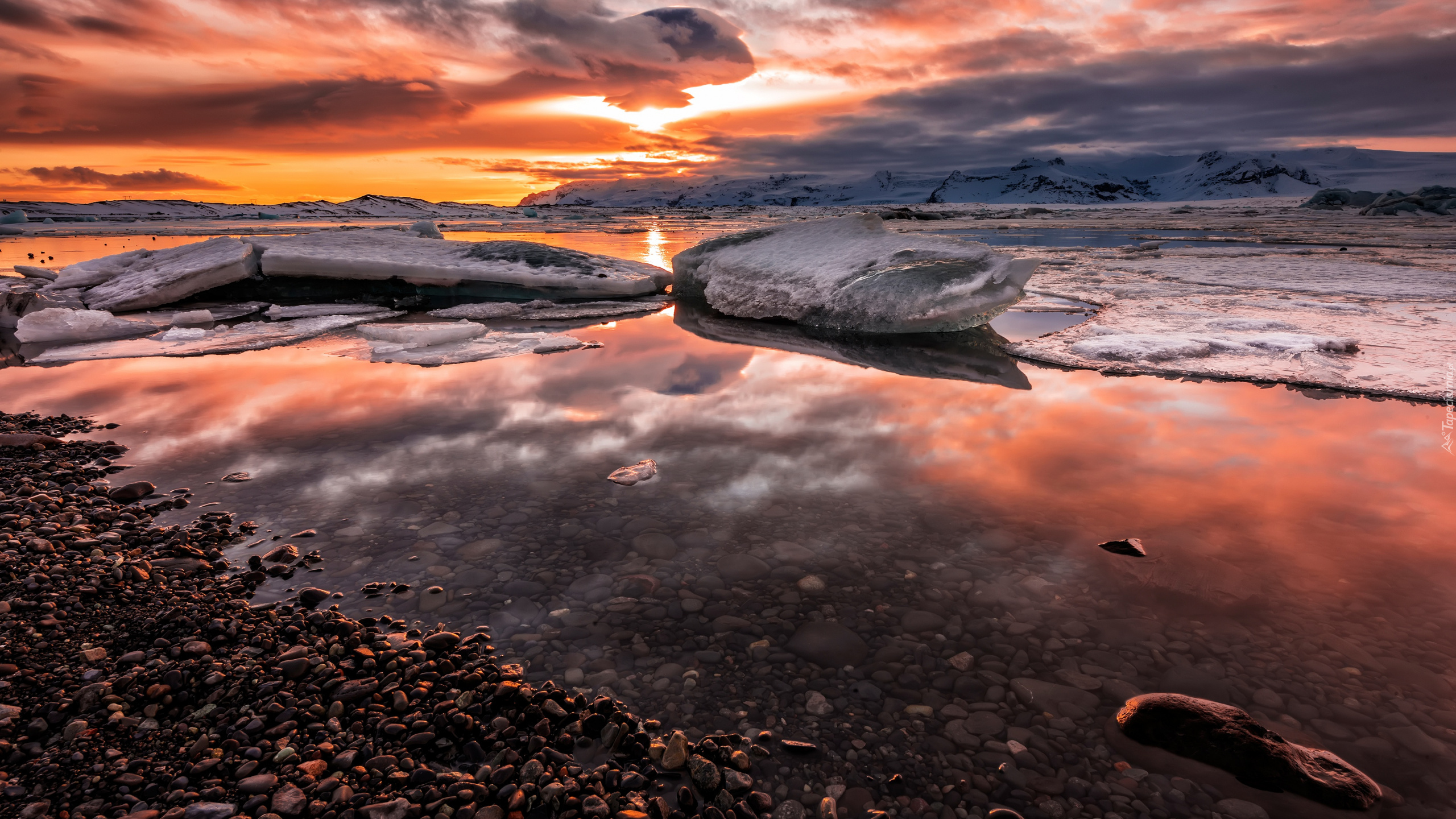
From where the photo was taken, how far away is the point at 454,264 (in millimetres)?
11422

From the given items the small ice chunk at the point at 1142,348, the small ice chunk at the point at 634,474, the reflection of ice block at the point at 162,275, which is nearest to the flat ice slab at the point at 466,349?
the small ice chunk at the point at 634,474

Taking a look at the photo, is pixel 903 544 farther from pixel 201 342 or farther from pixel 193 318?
pixel 193 318

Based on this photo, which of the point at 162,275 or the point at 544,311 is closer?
the point at 162,275

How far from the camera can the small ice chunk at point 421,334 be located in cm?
753

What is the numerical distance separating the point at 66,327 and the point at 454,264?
5.14 meters

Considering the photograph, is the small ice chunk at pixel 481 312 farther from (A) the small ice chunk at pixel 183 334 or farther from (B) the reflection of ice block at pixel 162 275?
(B) the reflection of ice block at pixel 162 275

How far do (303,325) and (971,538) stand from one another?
957 cm

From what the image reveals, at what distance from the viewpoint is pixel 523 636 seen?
249cm

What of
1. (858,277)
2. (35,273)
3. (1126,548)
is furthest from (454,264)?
(1126,548)

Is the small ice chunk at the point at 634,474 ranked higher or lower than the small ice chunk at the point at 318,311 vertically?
lower

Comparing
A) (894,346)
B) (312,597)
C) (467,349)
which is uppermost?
(467,349)

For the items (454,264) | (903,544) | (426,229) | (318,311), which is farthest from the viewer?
(426,229)

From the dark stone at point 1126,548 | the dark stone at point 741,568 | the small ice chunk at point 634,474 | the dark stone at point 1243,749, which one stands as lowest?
the dark stone at point 1243,749

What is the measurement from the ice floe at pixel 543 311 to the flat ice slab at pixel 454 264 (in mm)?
394
